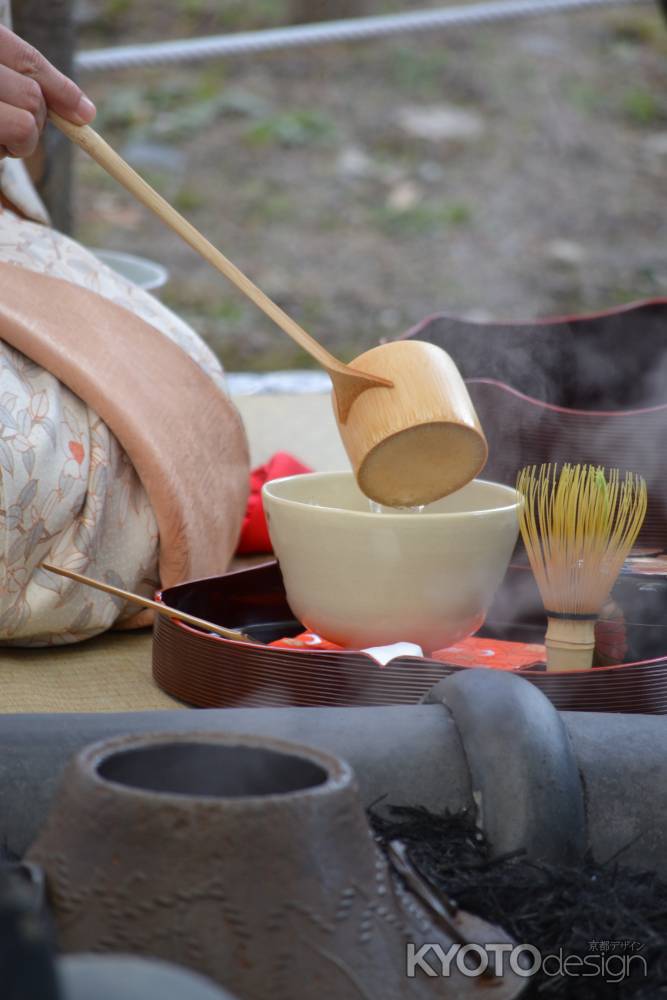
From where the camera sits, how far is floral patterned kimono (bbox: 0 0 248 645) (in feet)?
3.59

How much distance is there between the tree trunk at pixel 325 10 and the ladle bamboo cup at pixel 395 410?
486 centimetres

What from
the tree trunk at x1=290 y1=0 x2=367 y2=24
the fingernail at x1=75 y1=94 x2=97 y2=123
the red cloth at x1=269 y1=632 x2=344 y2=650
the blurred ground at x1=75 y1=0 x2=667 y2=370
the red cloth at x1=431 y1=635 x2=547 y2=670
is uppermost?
the fingernail at x1=75 y1=94 x2=97 y2=123

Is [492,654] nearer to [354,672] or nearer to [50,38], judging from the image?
[354,672]

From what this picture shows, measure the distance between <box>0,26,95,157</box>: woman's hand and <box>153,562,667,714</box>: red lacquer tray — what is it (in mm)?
412

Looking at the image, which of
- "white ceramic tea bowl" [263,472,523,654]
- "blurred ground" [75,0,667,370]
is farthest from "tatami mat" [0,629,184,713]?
"blurred ground" [75,0,667,370]

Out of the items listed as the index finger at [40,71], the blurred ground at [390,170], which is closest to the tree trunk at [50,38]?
the index finger at [40,71]

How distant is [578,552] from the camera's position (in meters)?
0.96

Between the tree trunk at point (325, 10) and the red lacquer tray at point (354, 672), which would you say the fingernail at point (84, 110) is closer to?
the red lacquer tray at point (354, 672)

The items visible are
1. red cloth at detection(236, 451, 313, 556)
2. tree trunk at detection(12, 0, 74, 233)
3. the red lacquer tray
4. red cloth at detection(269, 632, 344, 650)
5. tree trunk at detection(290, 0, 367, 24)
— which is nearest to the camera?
the red lacquer tray

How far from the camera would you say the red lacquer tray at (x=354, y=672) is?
91 cm

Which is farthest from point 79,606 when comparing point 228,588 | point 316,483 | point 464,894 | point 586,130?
point 586,130

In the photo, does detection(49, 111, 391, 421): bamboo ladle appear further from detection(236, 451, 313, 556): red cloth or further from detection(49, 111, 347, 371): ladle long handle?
detection(236, 451, 313, 556): red cloth

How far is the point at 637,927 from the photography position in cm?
69

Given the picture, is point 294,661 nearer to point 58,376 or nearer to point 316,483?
point 316,483
